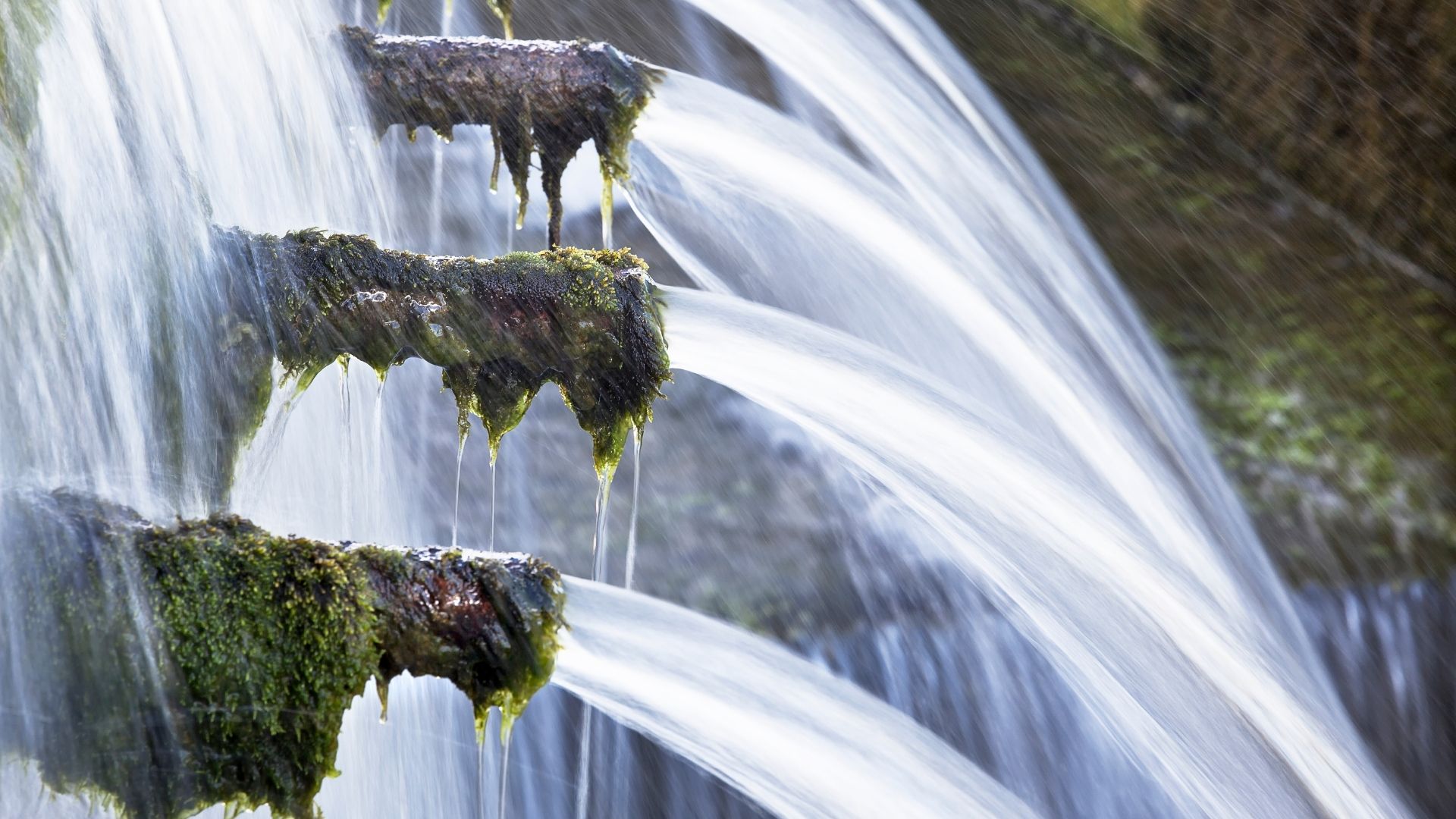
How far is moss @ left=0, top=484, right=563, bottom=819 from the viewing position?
2219mm

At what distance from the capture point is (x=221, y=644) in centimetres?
232

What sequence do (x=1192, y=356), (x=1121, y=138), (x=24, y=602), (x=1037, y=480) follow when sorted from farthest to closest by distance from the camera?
(x=1121, y=138)
(x=1192, y=356)
(x=1037, y=480)
(x=24, y=602)

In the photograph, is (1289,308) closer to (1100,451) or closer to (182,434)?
(1100,451)

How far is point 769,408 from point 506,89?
169cm

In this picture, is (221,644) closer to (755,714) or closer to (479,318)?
(479,318)

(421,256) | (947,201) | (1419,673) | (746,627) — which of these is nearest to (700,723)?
(421,256)

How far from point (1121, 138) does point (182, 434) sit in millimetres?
5405

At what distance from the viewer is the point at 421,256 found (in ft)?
9.93

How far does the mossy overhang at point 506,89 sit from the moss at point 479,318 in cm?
69

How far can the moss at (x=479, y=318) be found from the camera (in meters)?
2.89

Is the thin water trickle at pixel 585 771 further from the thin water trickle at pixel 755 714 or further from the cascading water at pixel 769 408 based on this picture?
the thin water trickle at pixel 755 714

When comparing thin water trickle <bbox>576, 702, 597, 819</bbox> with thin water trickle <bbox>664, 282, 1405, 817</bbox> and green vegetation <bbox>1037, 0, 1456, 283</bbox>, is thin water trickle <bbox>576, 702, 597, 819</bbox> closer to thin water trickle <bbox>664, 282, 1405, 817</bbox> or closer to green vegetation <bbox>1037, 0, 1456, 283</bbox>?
thin water trickle <bbox>664, 282, 1405, 817</bbox>

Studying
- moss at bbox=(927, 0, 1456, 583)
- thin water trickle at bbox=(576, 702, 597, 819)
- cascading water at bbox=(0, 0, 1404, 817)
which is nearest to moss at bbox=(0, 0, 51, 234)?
cascading water at bbox=(0, 0, 1404, 817)

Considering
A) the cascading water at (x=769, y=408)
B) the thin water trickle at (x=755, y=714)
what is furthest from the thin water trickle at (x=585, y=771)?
the thin water trickle at (x=755, y=714)
